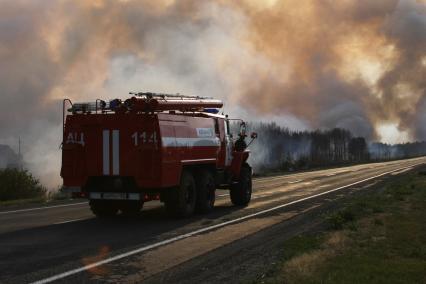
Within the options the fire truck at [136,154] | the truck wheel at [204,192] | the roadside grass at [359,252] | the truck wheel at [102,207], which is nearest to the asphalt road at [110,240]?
the truck wheel at [102,207]

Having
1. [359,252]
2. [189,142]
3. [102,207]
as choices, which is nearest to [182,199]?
[189,142]

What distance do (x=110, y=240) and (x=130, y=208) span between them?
5015mm

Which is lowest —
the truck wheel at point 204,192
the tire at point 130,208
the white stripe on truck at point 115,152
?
the tire at point 130,208

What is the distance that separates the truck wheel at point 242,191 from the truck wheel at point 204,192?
8.26 ft

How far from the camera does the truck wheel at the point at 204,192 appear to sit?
14.3m

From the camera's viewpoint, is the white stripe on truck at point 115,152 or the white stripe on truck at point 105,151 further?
the white stripe on truck at point 105,151

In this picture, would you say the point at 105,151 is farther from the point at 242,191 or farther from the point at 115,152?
the point at 242,191

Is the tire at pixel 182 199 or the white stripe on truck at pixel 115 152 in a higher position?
the white stripe on truck at pixel 115 152

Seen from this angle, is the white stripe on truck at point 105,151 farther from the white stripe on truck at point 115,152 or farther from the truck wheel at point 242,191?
the truck wheel at point 242,191

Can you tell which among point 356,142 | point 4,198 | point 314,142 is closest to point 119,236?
point 4,198

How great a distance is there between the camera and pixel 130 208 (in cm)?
1502

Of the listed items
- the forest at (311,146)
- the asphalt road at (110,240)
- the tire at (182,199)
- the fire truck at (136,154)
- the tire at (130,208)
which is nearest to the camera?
the asphalt road at (110,240)

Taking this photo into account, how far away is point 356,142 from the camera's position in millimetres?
140250

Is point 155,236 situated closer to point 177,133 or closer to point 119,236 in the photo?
point 119,236
